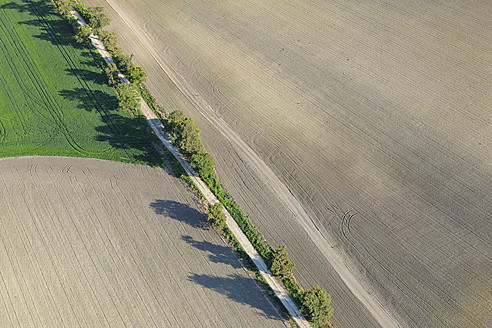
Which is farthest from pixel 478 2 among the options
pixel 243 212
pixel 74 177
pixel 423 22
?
pixel 74 177

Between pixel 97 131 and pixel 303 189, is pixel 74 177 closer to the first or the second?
pixel 97 131

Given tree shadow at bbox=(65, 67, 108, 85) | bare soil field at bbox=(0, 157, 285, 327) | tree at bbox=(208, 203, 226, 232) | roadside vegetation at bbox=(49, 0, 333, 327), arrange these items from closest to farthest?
roadside vegetation at bbox=(49, 0, 333, 327), bare soil field at bbox=(0, 157, 285, 327), tree at bbox=(208, 203, 226, 232), tree shadow at bbox=(65, 67, 108, 85)

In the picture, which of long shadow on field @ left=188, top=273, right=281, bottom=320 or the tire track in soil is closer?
long shadow on field @ left=188, top=273, right=281, bottom=320

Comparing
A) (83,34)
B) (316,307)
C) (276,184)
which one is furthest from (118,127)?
(316,307)

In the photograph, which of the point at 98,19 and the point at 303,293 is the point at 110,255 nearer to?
the point at 303,293

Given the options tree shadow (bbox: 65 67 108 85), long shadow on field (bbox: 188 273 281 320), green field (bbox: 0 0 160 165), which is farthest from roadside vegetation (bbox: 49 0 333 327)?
green field (bbox: 0 0 160 165)

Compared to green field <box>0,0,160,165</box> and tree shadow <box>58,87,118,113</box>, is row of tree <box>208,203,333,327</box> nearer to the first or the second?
green field <box>0,0,160,165</box>

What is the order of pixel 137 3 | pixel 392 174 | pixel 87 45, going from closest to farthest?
pixel 392 174 < pixel 87 45 < pixel 137 3
